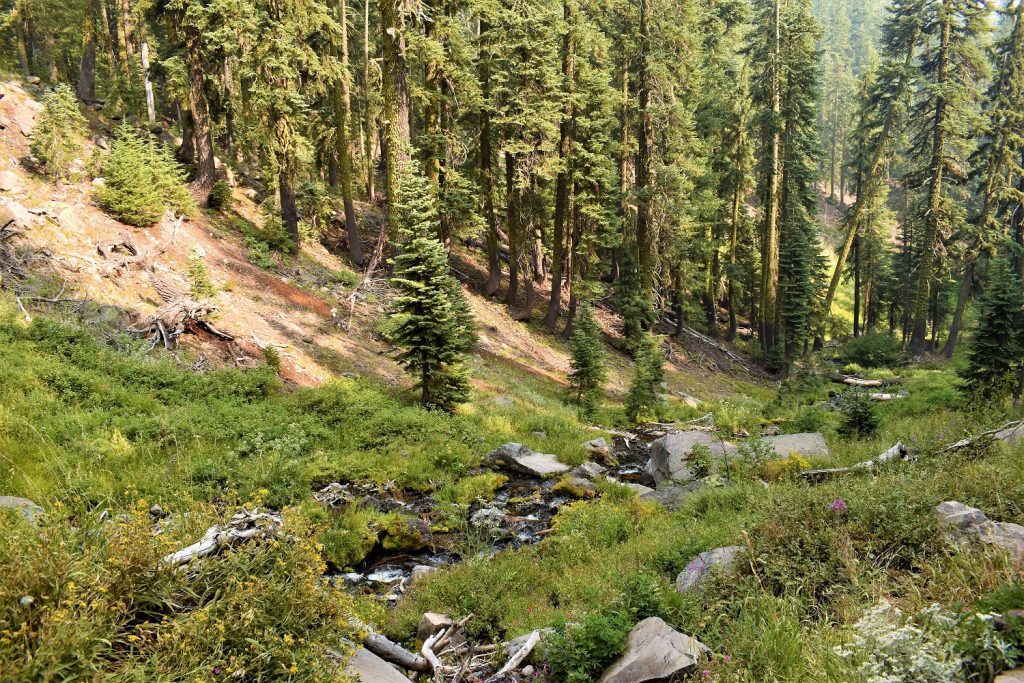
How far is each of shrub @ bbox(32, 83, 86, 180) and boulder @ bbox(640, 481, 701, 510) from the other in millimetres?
18595

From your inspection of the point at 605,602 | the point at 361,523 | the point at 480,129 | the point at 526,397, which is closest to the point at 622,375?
the point at 526,397

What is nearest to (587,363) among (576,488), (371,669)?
(576,488)

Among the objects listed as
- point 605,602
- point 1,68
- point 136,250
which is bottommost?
point 605,602

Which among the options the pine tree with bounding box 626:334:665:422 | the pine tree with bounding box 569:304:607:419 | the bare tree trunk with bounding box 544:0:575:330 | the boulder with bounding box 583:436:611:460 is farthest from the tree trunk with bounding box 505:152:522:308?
the boulder with bounding box 583:436:611:460

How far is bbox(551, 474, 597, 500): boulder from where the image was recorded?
11.2 metres

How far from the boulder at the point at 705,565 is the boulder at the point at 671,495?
3.39 m

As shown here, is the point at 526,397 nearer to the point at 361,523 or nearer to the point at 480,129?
the point at 361,523

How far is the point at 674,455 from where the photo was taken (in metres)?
12.3

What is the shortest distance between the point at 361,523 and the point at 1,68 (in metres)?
26.3

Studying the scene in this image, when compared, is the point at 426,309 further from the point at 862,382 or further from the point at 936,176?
the point at 936,176

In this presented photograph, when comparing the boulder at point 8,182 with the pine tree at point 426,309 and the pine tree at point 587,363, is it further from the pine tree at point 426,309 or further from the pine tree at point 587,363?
the pine tree at point 587,363

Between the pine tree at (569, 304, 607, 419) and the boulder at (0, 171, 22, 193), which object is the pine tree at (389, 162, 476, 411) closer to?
the pine tree at (569, 304, 607, 419)

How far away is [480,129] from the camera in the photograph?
23828 mm

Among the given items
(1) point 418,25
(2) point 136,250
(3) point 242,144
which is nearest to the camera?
(2) point 136,250
